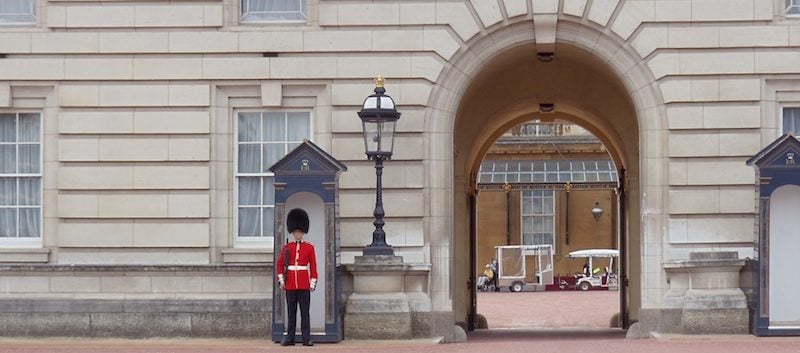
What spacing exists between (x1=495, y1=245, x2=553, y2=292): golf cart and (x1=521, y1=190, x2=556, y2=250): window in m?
3.43

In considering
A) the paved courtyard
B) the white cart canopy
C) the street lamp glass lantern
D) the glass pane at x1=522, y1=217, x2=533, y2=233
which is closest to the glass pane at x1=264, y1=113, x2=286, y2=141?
the street lamp glass lantern

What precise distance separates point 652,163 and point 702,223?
897mm

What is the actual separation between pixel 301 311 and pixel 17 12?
17.4 ft

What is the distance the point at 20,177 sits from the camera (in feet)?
65.8

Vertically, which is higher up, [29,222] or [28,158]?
[28,158]

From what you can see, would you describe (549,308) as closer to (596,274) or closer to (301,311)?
(596,274)

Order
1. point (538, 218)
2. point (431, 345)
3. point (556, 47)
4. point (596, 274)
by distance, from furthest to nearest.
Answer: point (538, 218), point (596, 274), point (556, 47), point (431, 345)

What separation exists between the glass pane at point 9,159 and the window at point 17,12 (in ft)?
4.95

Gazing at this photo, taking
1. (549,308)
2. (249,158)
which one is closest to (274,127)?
(249,158)

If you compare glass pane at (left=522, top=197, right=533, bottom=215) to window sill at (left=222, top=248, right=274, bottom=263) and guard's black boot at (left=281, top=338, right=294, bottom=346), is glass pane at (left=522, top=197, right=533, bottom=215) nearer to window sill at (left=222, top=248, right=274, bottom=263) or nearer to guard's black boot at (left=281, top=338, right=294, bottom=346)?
window sill at (left=222, top=248, right=274, bottom=263)

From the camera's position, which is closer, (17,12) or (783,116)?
(783,116)

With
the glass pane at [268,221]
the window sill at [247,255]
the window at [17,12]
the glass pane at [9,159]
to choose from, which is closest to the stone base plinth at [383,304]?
the window sill at [247,255]

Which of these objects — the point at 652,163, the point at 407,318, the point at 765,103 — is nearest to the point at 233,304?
the point at 407,318

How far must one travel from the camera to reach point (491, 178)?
174 feet
